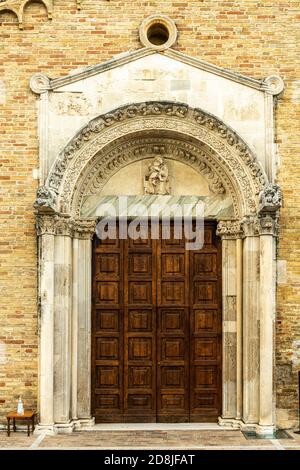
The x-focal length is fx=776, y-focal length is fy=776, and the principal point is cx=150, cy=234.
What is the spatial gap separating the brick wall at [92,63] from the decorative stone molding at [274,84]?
0.45 ft

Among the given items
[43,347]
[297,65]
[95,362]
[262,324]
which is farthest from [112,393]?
[297,65]

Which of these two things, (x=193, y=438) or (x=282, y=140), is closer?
(x=193, y=438)

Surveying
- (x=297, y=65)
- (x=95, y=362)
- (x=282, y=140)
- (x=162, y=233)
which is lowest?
(x=95, y=362)

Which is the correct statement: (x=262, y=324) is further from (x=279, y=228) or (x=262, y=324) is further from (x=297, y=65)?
(x=297, y=65)

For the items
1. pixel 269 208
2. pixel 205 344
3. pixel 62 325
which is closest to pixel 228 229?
pixel 269 208

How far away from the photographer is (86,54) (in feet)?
40.2

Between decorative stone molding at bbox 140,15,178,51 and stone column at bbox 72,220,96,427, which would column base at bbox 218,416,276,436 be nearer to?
stone column at bbox 72,220,96,427

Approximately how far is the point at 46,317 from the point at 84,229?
1.57m

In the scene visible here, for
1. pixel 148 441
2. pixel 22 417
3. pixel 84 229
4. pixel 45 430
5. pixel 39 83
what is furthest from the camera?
pixel 84 229

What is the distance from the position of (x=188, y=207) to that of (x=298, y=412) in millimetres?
3650

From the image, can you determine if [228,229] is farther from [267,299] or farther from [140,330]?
[140,330]

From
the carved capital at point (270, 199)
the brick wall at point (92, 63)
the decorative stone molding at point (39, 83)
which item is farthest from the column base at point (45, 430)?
the decorative stone molding at point (39, 83)

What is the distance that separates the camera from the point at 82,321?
12359 mm

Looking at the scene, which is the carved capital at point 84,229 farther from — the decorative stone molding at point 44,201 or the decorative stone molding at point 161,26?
the decorative stone molding at point 161,26
